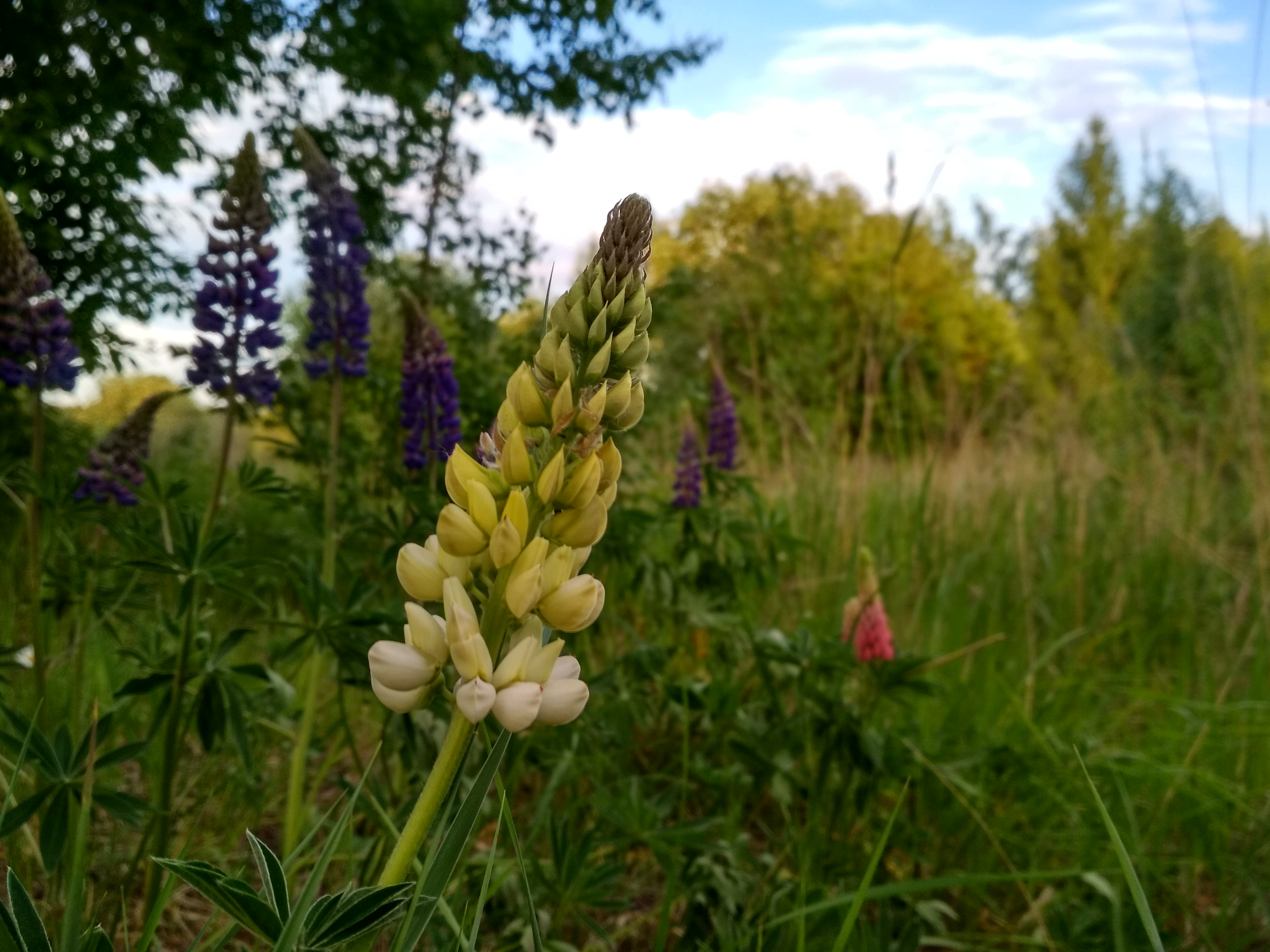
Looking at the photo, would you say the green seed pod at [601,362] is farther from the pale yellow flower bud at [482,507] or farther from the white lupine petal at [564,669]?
the white lupine petal at [564,669]

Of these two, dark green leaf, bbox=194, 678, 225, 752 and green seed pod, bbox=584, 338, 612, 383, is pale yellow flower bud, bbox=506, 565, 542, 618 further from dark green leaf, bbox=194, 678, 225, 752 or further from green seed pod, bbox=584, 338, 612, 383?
dark green leaf, bbox=194, 678, 225, 752

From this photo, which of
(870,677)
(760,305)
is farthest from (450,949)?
(760,305)

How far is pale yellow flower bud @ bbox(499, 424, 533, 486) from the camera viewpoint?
82 cm

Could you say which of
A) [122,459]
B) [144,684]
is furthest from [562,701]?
[122,459]

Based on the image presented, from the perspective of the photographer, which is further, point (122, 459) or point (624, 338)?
point (122, 459)

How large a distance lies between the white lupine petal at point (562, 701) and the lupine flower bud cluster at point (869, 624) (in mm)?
1478

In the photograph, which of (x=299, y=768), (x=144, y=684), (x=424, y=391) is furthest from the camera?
(x=424, y=391)

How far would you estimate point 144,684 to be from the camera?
5.27 feet

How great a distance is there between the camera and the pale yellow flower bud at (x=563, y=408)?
0.82 meters

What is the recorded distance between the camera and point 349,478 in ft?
11.5

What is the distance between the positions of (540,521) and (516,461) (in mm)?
58

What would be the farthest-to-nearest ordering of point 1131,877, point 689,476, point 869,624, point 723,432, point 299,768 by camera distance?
point 723,432, point 689,476, point 869,624, point 299,768, point 1131,877

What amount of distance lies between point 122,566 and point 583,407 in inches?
46.1

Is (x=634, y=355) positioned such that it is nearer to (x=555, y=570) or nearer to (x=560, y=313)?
(x=560, y=313)
